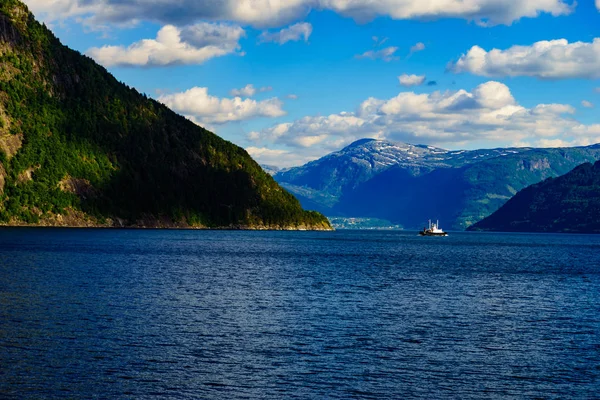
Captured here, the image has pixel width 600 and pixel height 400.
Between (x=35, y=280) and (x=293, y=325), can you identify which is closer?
(x=293, y=325)

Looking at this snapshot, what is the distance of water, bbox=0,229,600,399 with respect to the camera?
47.0 metres

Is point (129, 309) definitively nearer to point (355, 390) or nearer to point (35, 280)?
point (35, 280)

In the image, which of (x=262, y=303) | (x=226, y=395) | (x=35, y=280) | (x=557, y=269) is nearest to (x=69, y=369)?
(x=226, y=395)

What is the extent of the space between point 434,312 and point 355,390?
35943 mm

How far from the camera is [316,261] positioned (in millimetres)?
166750

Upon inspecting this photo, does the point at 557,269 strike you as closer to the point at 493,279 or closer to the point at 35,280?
the point at 493,279

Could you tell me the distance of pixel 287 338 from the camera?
62.2 m

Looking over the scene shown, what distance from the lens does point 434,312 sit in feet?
264

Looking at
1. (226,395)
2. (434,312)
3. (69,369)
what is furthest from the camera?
(434,312)

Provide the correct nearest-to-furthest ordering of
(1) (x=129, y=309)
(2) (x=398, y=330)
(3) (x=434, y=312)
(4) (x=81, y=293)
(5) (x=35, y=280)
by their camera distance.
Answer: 1. (2) (x=398, y=330)
2. (1) (x=129, y=309)
3. (3) (x=434, y=312)
4. (4) (x=81, y=293)
5. (5) (x=35, y=280)

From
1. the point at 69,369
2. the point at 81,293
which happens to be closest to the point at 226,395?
the point at 69,369

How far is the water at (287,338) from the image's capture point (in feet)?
154

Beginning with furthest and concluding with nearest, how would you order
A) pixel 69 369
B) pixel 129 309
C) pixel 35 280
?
1. pixel 35 280
2. pixel 129 309
3. pixel 69 369

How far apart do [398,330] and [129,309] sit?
2731cm
